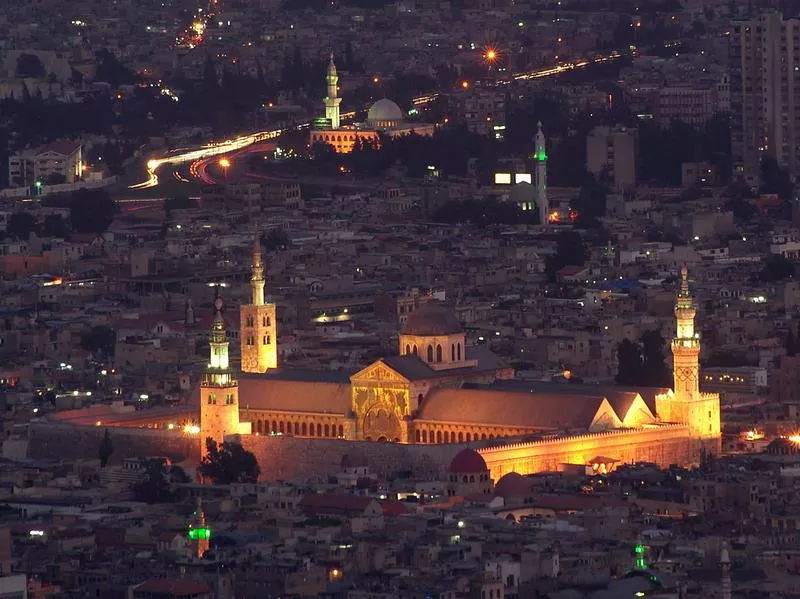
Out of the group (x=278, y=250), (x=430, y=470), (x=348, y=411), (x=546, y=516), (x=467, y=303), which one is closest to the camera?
(x=546, y=516)

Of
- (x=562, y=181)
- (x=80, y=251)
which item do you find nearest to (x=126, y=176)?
(x=562, y=181)

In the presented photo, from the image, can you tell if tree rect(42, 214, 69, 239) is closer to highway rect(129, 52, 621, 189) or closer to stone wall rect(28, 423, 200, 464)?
highway rect(129, 52, 621, 189)

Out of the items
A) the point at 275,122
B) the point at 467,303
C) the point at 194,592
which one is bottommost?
the point at 194,592

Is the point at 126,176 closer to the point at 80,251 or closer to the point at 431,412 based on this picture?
the point at 80,251

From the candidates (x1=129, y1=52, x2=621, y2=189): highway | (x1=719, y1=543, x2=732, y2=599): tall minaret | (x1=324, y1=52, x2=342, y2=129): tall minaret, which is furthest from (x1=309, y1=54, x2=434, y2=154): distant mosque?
(x1=719, y1=543, x2=732, y2=599): tall minaret

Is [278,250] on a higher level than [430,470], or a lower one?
higher

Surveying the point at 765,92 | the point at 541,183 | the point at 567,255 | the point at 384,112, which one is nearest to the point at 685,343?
the point at 567,255
